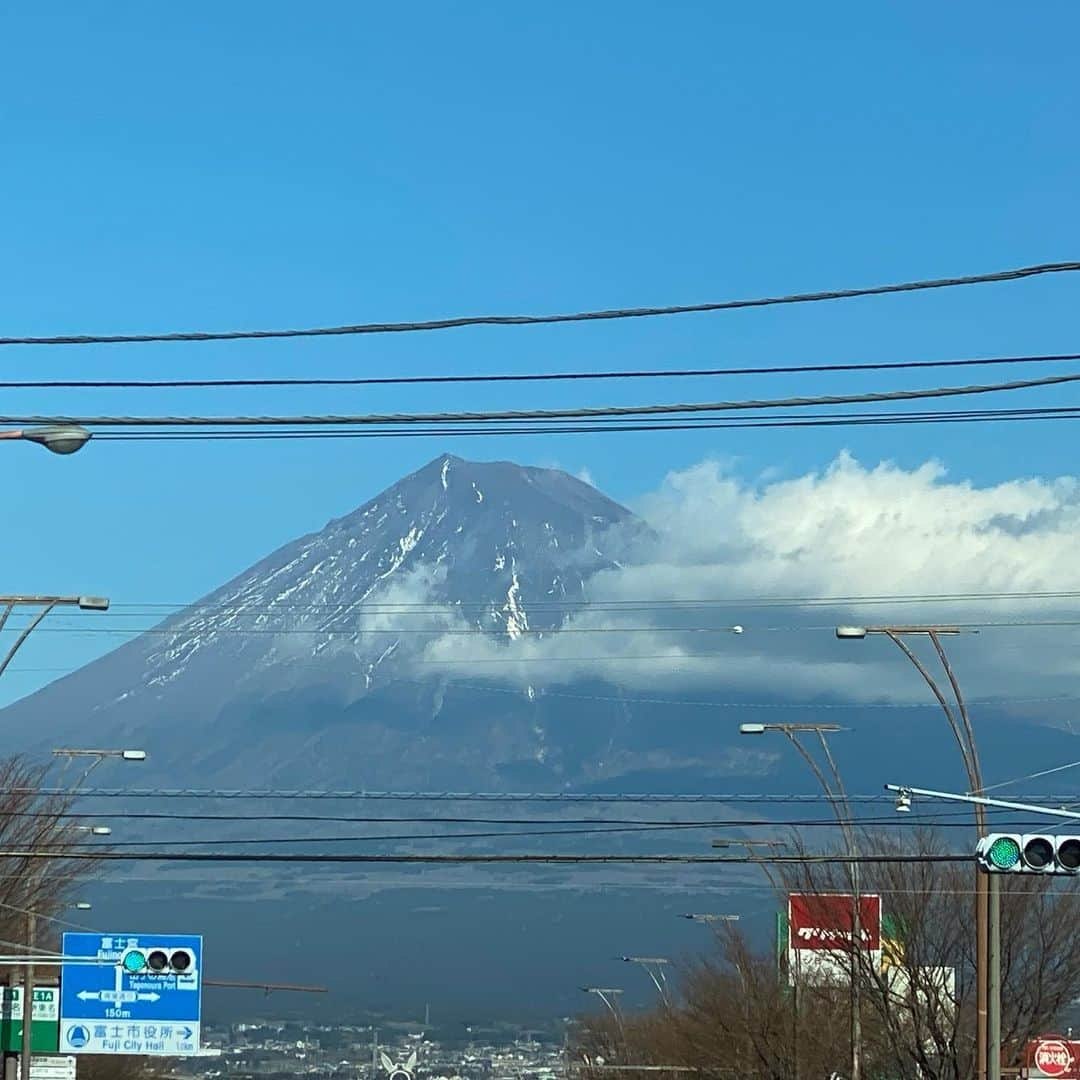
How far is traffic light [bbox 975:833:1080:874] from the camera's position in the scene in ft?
102

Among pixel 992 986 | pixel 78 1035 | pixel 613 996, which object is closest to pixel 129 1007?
pixel 78 1035

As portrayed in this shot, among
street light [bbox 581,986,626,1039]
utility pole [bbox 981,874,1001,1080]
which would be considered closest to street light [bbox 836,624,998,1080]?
utility pole [bbox 981,874,1001,1080]

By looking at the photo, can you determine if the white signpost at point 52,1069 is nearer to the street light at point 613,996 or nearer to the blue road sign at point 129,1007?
the blue road sign at point 129,1007

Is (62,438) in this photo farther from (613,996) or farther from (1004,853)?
(613,996)

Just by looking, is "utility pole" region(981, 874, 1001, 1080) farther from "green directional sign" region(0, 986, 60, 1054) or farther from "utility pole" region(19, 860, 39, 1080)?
"green directional sign" region(0, 986, 60, 1054)

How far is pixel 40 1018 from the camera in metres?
77.0

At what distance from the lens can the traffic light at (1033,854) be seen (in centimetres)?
3111

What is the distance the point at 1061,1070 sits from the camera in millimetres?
49188

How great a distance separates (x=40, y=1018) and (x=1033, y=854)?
5243 cm

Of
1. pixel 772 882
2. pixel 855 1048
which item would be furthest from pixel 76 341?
pixel 772 882

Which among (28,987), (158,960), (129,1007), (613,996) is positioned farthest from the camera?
(613,996)

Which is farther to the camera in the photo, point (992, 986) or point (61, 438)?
point (992, 986)

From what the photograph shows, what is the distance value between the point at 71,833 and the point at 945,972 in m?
28.5

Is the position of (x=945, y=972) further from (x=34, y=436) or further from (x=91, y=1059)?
(x=91, y=1059)
